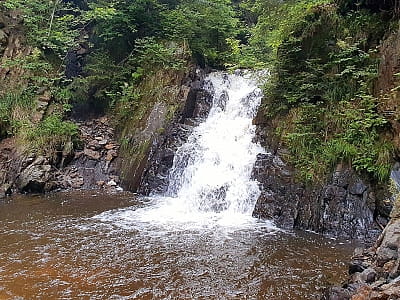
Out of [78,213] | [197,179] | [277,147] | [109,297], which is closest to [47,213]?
[78,213]

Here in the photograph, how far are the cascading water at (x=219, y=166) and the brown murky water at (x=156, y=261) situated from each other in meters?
1.35

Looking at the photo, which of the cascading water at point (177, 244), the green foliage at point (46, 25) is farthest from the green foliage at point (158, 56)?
the cascading water at point (177, 244)

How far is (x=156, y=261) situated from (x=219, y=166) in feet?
15.8

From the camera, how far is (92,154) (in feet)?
43.4

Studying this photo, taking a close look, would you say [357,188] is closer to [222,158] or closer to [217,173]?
[217,173]

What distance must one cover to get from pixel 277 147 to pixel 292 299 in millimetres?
5289

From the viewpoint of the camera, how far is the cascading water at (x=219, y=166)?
9316 mm

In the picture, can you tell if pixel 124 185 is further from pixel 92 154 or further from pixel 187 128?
pixel 187 128

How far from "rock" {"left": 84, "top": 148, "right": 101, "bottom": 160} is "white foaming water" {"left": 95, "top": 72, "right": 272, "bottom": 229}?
3307 millimetres

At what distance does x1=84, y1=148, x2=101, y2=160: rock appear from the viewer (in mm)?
13144

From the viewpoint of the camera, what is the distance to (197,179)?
35.1ft

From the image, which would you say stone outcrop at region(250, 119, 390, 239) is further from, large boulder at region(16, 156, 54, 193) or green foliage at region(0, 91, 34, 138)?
green foliage at region(0, 91, 34, 138)

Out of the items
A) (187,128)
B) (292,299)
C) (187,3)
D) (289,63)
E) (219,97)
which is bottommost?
(292,299)

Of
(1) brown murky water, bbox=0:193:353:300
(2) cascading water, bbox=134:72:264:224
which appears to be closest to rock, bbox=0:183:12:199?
(1) brown murky water, bbox=0:193:353:300
